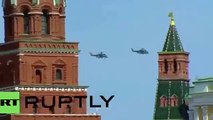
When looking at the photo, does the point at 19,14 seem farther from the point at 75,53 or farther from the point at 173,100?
the point at 173,100

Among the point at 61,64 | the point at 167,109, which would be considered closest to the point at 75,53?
the point at 61,64

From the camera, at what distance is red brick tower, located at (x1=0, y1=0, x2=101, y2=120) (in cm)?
10656

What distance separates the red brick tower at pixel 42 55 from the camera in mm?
106562

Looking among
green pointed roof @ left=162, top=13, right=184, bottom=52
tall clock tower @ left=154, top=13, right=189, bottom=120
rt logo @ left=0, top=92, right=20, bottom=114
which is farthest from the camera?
green pointed roof @ left=162, top=13, right=184, bottom=52

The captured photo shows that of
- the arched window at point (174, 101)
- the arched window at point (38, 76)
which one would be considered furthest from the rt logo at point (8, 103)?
the arched window at point (174, 101)

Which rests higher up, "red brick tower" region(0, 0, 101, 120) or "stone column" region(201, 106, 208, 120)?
"red brick tower" region(0, 0, 101, 120)

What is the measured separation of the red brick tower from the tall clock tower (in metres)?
31.2

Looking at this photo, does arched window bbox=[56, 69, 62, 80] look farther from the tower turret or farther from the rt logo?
the rt logo

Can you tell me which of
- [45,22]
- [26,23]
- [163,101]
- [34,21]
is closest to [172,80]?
[163,101]

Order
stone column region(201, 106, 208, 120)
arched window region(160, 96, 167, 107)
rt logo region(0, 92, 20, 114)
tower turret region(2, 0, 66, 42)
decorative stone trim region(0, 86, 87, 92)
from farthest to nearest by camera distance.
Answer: arched window region(160, 96, 167, 107) < tower turret region(2, 0, 66, 42) < decorative stone trim region(0, 86, 87, 92) < stone column region(201, 106, 208, 120) < rt logo region(0, 92, 20, 114)

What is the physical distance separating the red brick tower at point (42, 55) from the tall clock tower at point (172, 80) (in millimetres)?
31232

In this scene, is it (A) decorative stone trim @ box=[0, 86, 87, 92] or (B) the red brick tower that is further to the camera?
(B) the red brick tower

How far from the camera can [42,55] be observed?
10738cm

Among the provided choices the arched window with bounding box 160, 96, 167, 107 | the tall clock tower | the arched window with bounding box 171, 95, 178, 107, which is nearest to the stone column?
the tall clock tower
